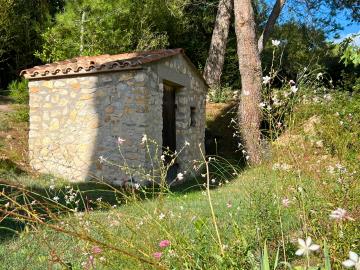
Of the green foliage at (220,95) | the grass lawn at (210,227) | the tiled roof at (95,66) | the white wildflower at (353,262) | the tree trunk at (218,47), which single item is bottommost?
the grass lawn at (210,227)

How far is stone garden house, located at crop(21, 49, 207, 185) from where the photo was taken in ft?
26.8

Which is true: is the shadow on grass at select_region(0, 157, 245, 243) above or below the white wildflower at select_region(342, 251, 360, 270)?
below

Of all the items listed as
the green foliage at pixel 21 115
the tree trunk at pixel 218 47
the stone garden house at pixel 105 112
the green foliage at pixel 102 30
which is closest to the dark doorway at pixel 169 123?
the stone garden house at pixel 105 112

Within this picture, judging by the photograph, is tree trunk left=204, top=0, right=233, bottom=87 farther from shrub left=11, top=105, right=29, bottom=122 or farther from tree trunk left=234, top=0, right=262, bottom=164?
shrub left=11, top=105, right=29, bottom=122

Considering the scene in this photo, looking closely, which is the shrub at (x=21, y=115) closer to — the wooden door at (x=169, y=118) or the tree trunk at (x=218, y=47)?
the wooden door at (x=169, y=118)

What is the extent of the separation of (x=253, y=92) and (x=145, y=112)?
3.82m

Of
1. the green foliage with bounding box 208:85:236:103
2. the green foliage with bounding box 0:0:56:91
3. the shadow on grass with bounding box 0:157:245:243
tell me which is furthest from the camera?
the green foliage with bounding box 0:0:56:91

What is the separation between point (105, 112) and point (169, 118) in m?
1.75

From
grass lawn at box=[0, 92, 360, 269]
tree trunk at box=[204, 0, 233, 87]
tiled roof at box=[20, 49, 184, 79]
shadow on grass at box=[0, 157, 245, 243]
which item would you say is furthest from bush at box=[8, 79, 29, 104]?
grass lawn at box=[0, 92, 360, 269]

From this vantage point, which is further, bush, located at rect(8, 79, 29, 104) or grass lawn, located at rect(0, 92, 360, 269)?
bush, located at rect(8, 79, 29, 104)

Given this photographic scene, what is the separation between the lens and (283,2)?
13883 mm

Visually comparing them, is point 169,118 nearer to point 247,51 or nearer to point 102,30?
point 247,51

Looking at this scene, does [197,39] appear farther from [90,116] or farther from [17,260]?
[17,260]

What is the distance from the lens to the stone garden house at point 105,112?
816 cm
